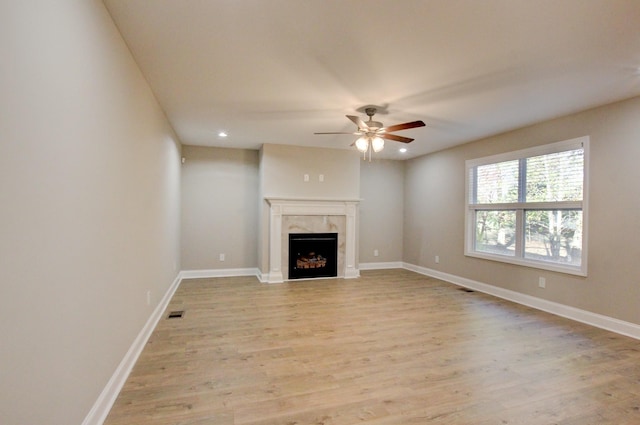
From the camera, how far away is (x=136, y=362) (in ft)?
8.71

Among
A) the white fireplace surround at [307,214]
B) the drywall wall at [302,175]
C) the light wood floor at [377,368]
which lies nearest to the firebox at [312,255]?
the white fireplace surround at [307,214]

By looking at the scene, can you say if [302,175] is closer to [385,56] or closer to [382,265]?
[382,265]

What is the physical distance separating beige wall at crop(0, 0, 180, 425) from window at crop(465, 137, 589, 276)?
478cm

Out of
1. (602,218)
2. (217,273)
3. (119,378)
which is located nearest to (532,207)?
(602,218)

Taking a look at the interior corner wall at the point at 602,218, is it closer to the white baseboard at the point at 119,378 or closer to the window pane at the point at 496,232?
the window pane at the point at 496,232

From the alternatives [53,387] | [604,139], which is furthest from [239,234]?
[604,139]

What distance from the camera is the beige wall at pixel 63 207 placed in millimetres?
1120

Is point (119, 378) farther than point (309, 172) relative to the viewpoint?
No

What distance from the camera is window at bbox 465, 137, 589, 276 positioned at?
3973 mm

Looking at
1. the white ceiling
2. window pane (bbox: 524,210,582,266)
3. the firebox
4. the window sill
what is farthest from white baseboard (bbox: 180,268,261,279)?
window pane (bbox: 524,210,582,266)

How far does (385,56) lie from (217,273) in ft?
16.2

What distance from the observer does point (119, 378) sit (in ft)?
7.43

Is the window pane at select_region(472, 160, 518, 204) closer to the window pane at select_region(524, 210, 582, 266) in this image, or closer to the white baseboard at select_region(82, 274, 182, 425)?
the window pane at select_region(524, 210, 582, 266)

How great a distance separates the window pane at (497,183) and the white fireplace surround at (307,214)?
7.10ft
